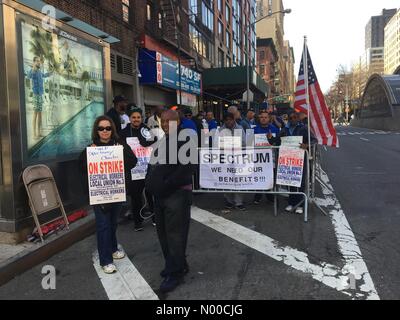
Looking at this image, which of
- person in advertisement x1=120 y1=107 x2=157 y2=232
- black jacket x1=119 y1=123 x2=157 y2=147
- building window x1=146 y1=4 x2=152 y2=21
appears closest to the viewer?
person in advertisement x1=120 y1=107 x2=157 y2=232

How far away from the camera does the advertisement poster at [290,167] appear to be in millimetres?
6934

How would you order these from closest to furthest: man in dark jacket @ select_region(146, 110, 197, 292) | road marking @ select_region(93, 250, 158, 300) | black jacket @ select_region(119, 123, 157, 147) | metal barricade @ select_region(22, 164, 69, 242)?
road marking @ select_region(93, 250, 158, 300)
man in dark jacket @ select_region(146, 110, 197, 292)
metal barricade @ select_region(22, 164, 69, 242)
black jacket @ select_region(119, 123, 157, 147)

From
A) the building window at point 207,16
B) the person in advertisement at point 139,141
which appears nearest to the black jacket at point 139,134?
the person in advertisement at point 139,141

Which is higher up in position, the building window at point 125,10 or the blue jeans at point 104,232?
the building window at point 125,10

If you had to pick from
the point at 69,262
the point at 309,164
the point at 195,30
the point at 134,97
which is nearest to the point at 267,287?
the point at 69,262

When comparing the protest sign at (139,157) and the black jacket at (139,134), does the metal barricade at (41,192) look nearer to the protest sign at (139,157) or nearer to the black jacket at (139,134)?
the protest sign at (139,157)

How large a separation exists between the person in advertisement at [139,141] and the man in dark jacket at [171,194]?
196 centimetres

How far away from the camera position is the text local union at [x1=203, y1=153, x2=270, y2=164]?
23.2 feet

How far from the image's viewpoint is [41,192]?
565 cm

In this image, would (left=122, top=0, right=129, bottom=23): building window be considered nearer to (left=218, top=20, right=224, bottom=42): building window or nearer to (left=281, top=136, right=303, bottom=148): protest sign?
(left=281, top=136, right=303, bottom=148): protest sign

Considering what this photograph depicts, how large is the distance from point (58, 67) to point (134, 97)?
30.9 feet

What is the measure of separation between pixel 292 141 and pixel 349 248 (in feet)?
8.57

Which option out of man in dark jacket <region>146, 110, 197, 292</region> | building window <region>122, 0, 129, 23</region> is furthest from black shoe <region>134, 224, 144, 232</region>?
building window <region>122, 0, 129, 23</region>

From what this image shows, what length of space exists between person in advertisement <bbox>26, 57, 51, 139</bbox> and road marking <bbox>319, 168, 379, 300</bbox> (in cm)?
453
